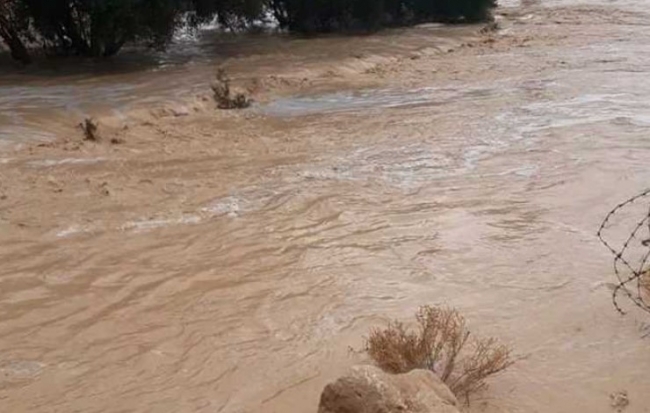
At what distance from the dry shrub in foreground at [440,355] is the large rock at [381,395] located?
0.61m

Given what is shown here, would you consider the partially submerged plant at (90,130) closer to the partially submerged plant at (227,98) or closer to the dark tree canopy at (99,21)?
the partially submerged plant at (227,98)

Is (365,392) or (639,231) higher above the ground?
(365,392)

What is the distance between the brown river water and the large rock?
673mm

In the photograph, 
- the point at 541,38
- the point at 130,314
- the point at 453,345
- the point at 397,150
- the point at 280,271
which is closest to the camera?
the point at 453,345

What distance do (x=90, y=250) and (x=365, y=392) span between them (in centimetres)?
367

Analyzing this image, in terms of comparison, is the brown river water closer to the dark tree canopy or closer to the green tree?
the dark tree canopy

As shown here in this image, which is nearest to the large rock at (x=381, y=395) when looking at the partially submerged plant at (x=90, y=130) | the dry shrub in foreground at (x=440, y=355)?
the dry shrub in foreground at (x=440, y=355)

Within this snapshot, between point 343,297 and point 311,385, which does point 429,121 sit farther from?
point 311,385

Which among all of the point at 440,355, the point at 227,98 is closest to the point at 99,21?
the point at 227,98

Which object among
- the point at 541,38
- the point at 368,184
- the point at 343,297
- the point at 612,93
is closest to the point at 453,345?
the point at 343,297

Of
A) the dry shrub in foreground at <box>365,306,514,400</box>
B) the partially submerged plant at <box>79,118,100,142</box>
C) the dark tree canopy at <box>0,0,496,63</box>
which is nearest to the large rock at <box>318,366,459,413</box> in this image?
the dry shrub in foreground at <box>365,306,514,400</box>

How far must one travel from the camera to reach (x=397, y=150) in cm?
1048

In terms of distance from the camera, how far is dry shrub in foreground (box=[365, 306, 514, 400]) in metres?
4.90

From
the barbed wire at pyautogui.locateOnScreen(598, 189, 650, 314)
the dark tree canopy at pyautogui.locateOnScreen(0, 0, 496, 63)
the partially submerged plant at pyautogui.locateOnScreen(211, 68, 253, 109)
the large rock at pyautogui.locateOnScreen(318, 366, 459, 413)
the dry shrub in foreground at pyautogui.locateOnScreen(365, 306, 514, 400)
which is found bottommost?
the barbed wire at pyautogui.locateOnScreen(598, 189, 650, 314)
